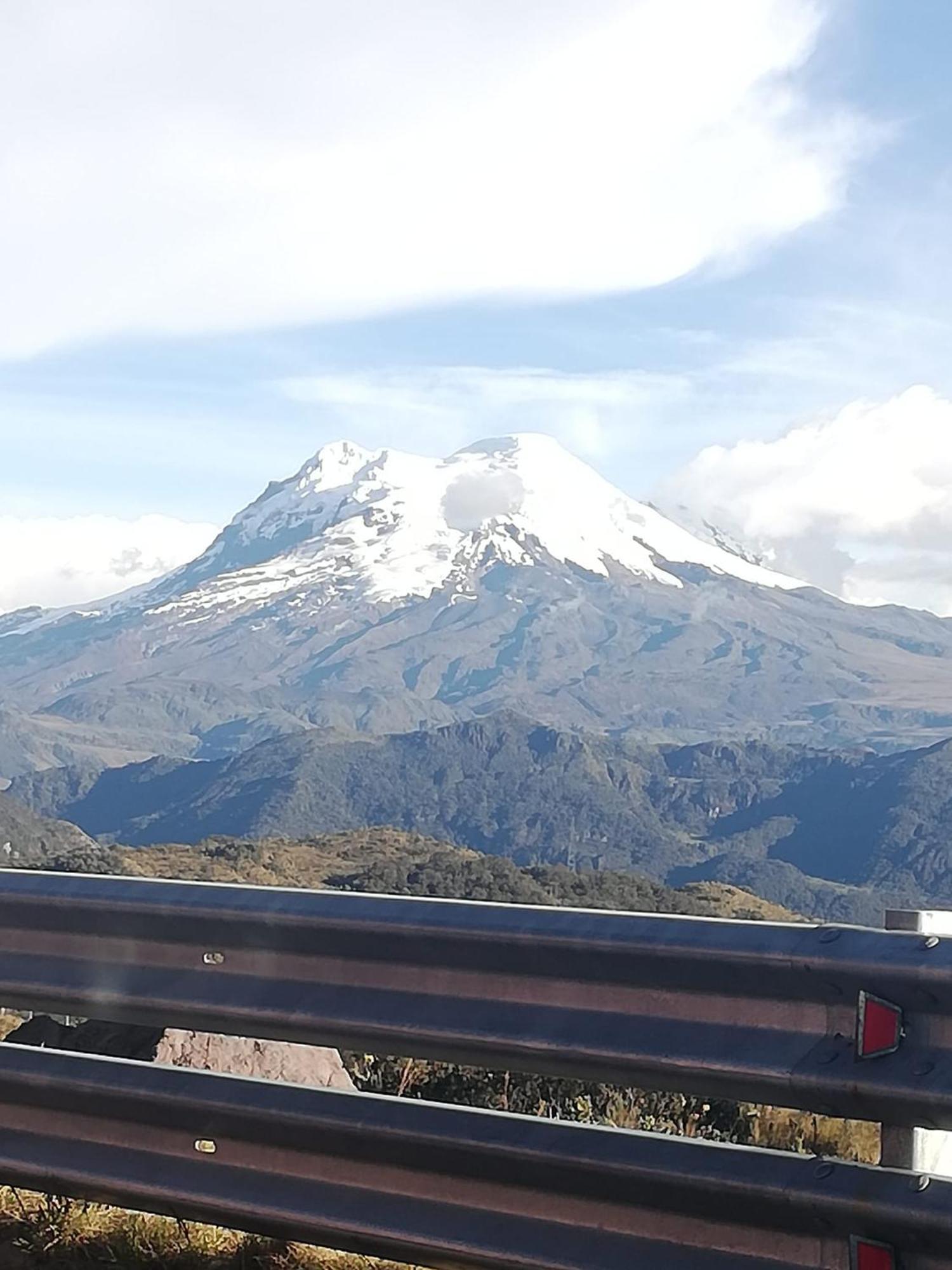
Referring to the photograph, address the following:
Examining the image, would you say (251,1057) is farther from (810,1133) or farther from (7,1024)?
(7,1024)

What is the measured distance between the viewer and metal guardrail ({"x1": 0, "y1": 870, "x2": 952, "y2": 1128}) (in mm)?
3195

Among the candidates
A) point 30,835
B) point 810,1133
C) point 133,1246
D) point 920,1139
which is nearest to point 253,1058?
point 133,1246

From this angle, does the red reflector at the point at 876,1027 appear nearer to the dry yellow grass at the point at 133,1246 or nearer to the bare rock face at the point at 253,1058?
the dry yellow grass at the point at 133,1246

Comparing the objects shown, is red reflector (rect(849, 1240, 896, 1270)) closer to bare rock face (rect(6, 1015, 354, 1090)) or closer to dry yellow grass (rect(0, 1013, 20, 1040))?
bare rock face (rect(6, 1015, 354, 1090))

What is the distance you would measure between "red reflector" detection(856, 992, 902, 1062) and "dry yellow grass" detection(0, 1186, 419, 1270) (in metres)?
1.38

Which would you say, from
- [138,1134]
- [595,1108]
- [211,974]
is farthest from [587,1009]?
[595,1108]

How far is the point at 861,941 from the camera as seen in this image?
10.6 ft

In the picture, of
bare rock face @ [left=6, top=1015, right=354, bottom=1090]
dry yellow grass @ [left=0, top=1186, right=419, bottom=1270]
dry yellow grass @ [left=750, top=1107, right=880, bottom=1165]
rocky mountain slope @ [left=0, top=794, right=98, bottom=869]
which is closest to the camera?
dry yellow grass @ [left=0, top=1186, right=419, bottom=1270]

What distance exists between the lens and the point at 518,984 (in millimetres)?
3607

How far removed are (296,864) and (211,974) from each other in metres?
67.9

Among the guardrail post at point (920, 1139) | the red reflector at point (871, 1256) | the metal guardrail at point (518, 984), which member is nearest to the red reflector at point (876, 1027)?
Result: the metal guardrail at point (518, 984)

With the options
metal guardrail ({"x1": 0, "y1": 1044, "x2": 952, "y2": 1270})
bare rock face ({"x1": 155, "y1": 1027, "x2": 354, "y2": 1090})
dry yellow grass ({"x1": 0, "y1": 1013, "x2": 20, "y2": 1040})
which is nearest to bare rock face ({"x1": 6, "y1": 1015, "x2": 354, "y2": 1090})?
bare rock face ({"x1": 155, "y1": 1027, "x2": 354, "y2": 1090})

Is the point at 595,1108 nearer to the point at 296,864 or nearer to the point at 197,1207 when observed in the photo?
the point at 197,1207

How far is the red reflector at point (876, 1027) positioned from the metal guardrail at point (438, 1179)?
0.75ft
